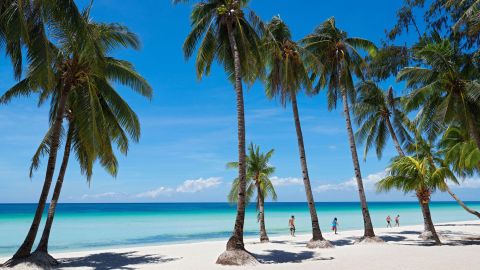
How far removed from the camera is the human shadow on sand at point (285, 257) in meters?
14.6

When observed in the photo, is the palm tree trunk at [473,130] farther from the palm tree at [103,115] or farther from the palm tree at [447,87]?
the palm tree at [103,115]

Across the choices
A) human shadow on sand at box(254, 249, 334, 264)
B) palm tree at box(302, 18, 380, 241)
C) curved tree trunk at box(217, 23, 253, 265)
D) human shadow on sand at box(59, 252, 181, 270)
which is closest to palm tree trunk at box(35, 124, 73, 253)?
human shadow on sand at box(59, 252, 181, 270)

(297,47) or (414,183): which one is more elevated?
(297,47)

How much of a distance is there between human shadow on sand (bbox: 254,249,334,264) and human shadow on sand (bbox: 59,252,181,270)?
3.67m

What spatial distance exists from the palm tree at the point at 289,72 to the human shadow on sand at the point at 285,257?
7.35 feet

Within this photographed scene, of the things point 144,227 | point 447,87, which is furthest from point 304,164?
point 144,227

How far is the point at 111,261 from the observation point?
15.6 metres

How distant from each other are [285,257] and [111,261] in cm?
700

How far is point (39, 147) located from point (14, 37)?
24.0 feet

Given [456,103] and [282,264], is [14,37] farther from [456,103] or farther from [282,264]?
[456,103]

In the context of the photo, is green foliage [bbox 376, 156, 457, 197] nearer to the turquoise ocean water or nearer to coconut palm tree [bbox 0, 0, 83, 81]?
coconut palm tree [bbox 0, 0, 83, 81]

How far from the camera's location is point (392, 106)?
26.8 meters

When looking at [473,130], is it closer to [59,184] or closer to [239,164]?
[239,164]

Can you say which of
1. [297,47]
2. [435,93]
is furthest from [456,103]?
[297,47]
